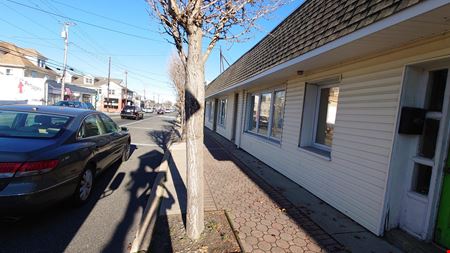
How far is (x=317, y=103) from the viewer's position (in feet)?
17.9

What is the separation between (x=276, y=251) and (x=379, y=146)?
2085mm

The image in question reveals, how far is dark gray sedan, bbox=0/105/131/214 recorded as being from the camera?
2.77m

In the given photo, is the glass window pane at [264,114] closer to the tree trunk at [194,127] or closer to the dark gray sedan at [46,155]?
the dark gray sedan at [46,155]

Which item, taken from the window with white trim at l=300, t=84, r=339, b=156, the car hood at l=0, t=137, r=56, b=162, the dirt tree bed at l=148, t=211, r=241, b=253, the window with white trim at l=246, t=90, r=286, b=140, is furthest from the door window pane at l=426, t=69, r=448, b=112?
Result: the car hood at l=0, t=137, r=56, b=162

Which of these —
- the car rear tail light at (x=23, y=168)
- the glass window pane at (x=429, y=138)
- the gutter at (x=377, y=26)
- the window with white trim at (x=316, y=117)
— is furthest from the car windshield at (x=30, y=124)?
the glass window pane at (x=429, y=138)

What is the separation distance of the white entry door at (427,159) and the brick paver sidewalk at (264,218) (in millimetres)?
1090

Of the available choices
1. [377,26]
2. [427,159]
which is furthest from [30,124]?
[427,159]

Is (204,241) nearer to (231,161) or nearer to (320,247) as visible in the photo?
(320,247)

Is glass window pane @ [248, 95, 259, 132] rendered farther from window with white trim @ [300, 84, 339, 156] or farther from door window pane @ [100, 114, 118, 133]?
door window pane @ [100, 114, 118, 133]

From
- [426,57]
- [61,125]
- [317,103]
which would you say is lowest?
[61,125]

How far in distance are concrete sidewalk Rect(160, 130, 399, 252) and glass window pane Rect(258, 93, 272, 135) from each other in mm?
2231

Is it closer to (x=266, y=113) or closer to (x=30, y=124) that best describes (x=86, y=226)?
(x=30, y=124)

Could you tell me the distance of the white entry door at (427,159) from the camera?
287 centimetres

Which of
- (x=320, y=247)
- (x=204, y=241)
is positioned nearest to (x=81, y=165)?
(x=204, y=241)
